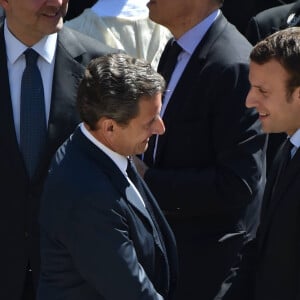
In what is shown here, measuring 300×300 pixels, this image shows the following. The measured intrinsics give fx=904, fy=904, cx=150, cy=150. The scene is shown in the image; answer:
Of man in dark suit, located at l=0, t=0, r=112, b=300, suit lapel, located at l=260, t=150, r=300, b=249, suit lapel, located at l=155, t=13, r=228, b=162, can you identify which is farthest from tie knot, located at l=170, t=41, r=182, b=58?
suit lapel, located at l=260, t=150, r=300, b=249

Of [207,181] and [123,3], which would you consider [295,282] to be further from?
[123,3]

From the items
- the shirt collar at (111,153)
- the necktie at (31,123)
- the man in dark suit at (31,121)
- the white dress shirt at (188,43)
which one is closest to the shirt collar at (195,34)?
the white dress shirt at (188,43)

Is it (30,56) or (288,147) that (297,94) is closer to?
(288,147)

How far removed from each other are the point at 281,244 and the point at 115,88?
0.81m

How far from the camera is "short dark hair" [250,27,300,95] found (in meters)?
3.28

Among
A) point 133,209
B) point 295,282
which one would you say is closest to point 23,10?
point 133,209

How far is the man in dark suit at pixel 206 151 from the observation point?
381 cm

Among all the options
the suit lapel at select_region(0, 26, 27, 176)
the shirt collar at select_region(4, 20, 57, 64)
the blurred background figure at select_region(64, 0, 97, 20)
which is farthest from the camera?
the blurred background figure at select_region(64, 0, 97, 20)

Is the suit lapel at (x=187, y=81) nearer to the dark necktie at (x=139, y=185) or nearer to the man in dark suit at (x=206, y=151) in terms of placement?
the man in dark suit at (x=206, y=151)

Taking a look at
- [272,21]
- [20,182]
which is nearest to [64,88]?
[20,182]

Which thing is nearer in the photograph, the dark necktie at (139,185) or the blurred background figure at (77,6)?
the dark necktie at (139,185)

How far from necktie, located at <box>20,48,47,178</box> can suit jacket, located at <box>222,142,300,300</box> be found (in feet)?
3.24

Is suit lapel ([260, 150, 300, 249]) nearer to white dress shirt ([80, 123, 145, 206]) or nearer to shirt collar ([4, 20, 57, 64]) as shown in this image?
white dress shirt ([80, 123, 145, 206])

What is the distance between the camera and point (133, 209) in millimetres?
3070
